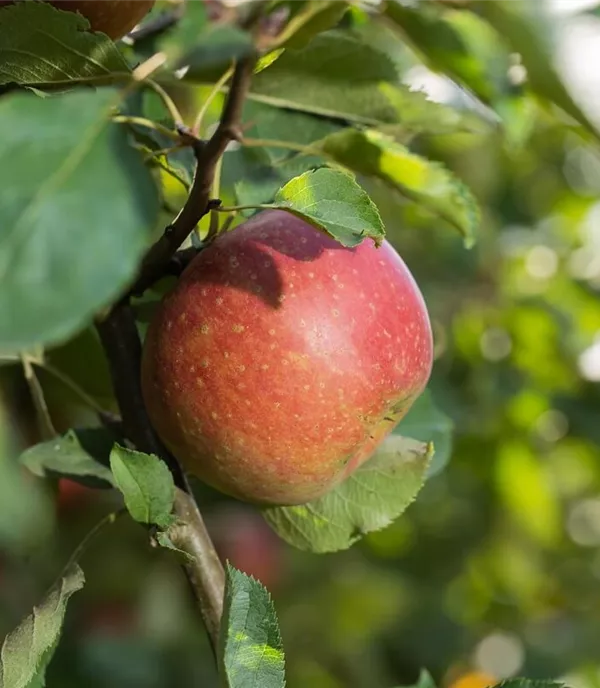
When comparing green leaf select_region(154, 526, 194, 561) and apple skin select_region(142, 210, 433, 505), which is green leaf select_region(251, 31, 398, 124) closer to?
apple skin select_region(142, 210, 433, 505)

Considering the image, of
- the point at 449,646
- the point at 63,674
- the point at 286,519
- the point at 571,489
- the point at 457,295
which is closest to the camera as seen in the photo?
the point at 286,519

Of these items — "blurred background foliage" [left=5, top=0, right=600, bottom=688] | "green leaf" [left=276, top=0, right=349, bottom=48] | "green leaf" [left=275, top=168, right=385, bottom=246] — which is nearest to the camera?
"green leaf" [left=275, top=168, right=385, bottom=246]

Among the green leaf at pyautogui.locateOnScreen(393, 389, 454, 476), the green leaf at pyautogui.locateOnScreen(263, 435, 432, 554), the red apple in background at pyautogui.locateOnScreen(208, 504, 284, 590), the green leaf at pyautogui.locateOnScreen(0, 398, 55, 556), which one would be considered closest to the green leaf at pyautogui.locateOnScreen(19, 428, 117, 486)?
the green leaf at pyautogui.locateOnScreen(0, 398, 55, 556)

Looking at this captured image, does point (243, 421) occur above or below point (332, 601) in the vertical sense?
above

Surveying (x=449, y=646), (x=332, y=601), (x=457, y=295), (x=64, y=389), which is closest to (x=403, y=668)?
(x=449, y=646)

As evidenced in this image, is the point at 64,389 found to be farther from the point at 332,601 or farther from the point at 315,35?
the point at 332,601

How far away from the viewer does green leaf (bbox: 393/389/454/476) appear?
0.89 meters

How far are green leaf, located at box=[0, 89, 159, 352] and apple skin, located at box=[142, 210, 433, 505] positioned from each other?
19 centimetres

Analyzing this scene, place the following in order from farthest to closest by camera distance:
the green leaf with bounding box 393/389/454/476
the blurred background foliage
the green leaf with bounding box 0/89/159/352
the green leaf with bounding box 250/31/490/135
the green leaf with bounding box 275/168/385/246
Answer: the blurred background foliage, the green leaf with bounding box 393/389/454/476, the green leaf with bounding box 250/31/490/135, the green leaf with bounding box 275/168/385/246, the green leaf with bounding box 0/89/159/352

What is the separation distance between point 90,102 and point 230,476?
303 millimetres

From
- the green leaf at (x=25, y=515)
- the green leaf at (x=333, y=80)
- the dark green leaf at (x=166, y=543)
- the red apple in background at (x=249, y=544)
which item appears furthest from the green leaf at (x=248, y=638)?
the red apple in background at (x=249, y=544)

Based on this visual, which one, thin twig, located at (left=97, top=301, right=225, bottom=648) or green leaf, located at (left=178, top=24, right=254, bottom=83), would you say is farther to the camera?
thin twig, located at (left=97, top=301, right=225, bottom=648)

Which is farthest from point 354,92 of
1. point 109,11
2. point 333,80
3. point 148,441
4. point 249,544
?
point 249,544

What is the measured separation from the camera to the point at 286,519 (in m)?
0.80
